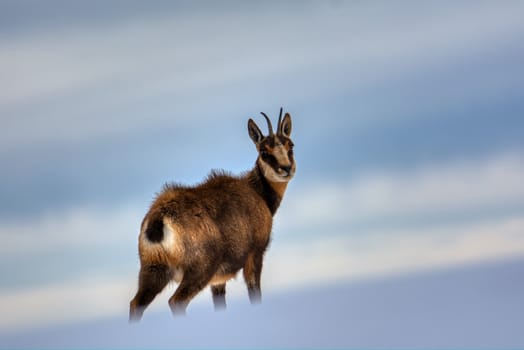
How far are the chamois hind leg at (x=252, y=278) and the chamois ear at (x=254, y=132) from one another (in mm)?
2866

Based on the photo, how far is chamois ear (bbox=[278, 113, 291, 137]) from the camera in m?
19.8

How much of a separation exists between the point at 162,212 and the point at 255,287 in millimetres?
2933

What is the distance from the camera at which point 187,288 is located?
53.2ft

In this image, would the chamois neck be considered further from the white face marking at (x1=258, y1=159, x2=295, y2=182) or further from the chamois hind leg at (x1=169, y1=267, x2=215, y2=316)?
the chamois hind leg at (x1=169, y1=267, x2=215, y2=316)

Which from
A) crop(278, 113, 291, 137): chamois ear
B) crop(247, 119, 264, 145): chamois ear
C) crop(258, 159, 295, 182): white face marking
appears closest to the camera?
crop(258, 159, 295, 182): white face marking

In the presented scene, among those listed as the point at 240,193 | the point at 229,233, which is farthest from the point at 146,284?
the point at 240,193

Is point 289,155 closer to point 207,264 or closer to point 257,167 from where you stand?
point 257,167

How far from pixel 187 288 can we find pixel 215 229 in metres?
1.40

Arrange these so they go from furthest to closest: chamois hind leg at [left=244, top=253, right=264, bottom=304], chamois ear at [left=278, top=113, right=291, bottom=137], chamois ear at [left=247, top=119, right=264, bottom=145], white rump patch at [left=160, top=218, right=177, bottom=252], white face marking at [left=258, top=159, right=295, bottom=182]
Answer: chamois ear at [left=278, top=113, right=291, bottom=137] → chamois ear at [left=247, top=119, right=264, bottom=145] → white face marking at [left=258, top=159, right=295, bottom=182] → chamois hind leg at [left=244, top=253, right=264, bottom=304] → white rump patch at [left=160, top=218, right=177, bottom=252]

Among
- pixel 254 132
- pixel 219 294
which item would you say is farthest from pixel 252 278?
pixel 254 132

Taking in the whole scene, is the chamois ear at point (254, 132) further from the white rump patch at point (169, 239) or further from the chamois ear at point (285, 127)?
the white rump patch at point (169, 239)

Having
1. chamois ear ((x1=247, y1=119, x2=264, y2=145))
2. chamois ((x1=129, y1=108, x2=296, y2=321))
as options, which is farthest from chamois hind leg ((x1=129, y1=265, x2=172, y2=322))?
chamois ear ((x1=247, y1=119, x2=264, y2=145))

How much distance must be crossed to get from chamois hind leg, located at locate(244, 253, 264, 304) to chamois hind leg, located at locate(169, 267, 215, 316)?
1.81 metres

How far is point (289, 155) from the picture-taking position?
19.4 meters
